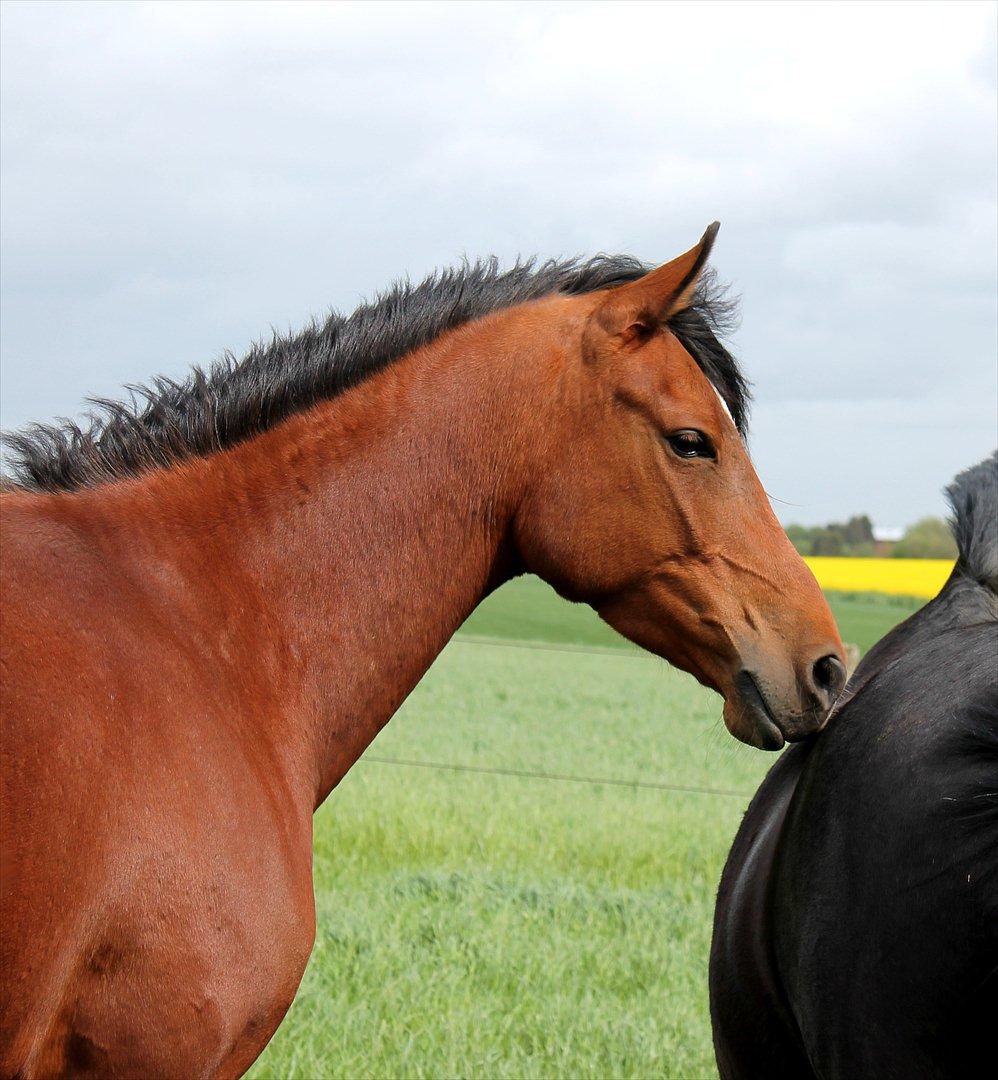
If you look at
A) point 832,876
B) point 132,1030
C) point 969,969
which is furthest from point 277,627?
point 969,969

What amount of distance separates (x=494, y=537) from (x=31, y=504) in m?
0.94

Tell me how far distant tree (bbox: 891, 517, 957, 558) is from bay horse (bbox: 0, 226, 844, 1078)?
1126 inches

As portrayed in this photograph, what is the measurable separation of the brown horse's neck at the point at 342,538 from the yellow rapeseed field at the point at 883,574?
2667 centimetres

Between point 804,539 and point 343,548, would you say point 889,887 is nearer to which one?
point 343,548

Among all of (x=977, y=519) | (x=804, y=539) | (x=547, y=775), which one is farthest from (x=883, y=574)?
(x=977, y=519)

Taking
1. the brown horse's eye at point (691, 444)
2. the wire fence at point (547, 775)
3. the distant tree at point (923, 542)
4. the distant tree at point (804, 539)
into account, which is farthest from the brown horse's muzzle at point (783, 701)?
the distant tree at point (923, 542)

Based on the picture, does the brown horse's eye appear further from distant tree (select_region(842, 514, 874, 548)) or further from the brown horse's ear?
distant tree (select_region(842, 514, 874, 548))

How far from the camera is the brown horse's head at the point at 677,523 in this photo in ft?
8.08

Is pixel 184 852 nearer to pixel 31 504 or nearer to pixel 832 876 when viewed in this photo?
pixel 31 504

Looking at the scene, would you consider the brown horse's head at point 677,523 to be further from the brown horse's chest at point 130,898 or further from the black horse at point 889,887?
the brown horse's chest at point 130,898

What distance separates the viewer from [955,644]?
8.18 ft

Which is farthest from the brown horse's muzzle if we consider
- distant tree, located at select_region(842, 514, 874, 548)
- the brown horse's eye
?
distant tree, located at select_region(842, 514, 874, 548)

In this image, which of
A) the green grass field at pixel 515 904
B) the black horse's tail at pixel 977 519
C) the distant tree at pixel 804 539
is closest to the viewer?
the black horse's tail at pixel 977 519

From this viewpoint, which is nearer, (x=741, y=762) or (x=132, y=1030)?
(x=132, y=1030)
